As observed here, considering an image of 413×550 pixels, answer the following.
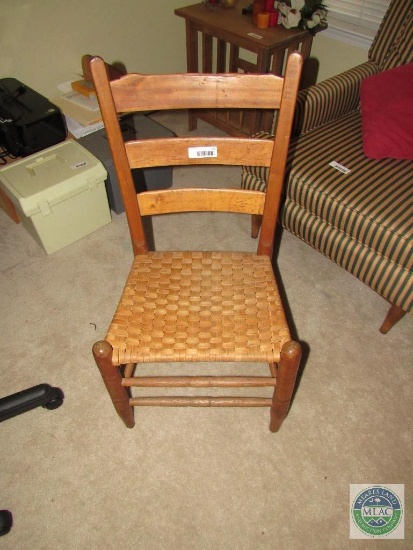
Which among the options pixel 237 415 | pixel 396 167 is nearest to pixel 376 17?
pixel 396 167

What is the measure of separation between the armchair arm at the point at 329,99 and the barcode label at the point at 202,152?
27.4 inches

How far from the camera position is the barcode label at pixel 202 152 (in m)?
1.03

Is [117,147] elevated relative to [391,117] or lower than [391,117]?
elevated

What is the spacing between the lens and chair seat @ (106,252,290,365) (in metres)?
1.00

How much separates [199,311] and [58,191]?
927 millimetres

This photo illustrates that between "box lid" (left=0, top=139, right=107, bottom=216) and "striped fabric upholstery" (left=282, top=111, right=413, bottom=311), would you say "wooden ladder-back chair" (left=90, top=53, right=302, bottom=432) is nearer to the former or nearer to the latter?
"striped fabric upholstery" (left=282, top=111, right=413, bottom=311)

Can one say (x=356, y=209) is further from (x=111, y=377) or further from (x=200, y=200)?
(x=111, y=377)

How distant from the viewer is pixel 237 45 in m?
1.99

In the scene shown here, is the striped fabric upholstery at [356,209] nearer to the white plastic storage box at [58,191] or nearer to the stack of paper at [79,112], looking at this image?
the white plastic storage box at [58,191]

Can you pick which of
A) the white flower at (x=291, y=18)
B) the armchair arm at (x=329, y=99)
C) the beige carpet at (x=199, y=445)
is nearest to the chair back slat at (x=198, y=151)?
the armchair arm at (x=329, y=99)

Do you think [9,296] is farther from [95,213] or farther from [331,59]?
[331,59]

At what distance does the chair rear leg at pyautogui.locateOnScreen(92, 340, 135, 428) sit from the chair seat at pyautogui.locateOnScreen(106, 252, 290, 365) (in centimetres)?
3

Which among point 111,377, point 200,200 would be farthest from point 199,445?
point 200,200

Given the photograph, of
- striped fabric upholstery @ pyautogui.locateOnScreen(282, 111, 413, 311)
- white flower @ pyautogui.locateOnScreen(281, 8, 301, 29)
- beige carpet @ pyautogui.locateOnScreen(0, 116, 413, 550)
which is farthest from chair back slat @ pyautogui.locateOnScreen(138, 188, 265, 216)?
white flower @ pyautogui.locateOnScreen(281, 8, 301, 29)
